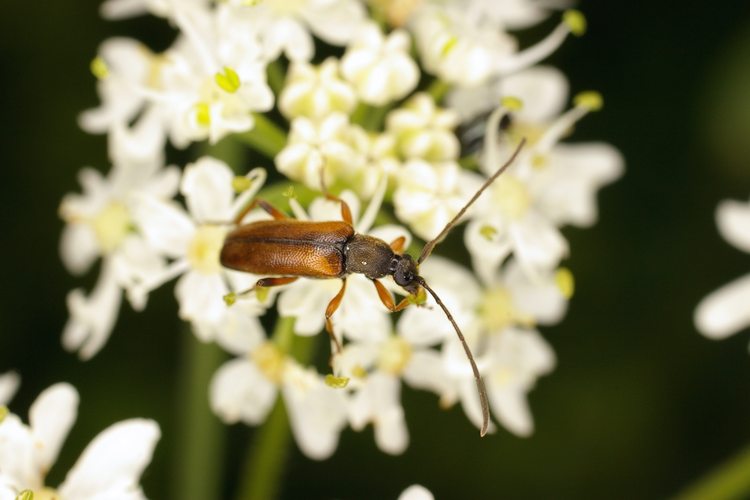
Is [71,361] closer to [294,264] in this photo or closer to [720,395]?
[294,264]

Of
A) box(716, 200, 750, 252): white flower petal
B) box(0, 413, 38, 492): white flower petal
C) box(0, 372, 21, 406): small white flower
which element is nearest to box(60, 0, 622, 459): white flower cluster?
box(0, 372, 21, 406): small white flower

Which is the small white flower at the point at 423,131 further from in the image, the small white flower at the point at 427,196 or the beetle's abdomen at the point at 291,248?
the beetle's abdomen at the point at 291,248

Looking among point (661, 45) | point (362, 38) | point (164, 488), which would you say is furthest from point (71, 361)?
point (661, 45)

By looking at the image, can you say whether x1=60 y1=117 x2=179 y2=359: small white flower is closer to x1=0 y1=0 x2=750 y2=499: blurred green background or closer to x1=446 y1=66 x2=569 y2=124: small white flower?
Result: x1=0 y1=0 x2=750 y2=499: blurred green background

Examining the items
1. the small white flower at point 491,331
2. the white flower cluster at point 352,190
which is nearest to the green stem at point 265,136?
the white flower cluster at point 352,190

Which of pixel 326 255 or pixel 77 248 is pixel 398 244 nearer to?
pixel 326 255

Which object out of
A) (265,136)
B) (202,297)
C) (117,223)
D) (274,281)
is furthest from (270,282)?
(117,223)
